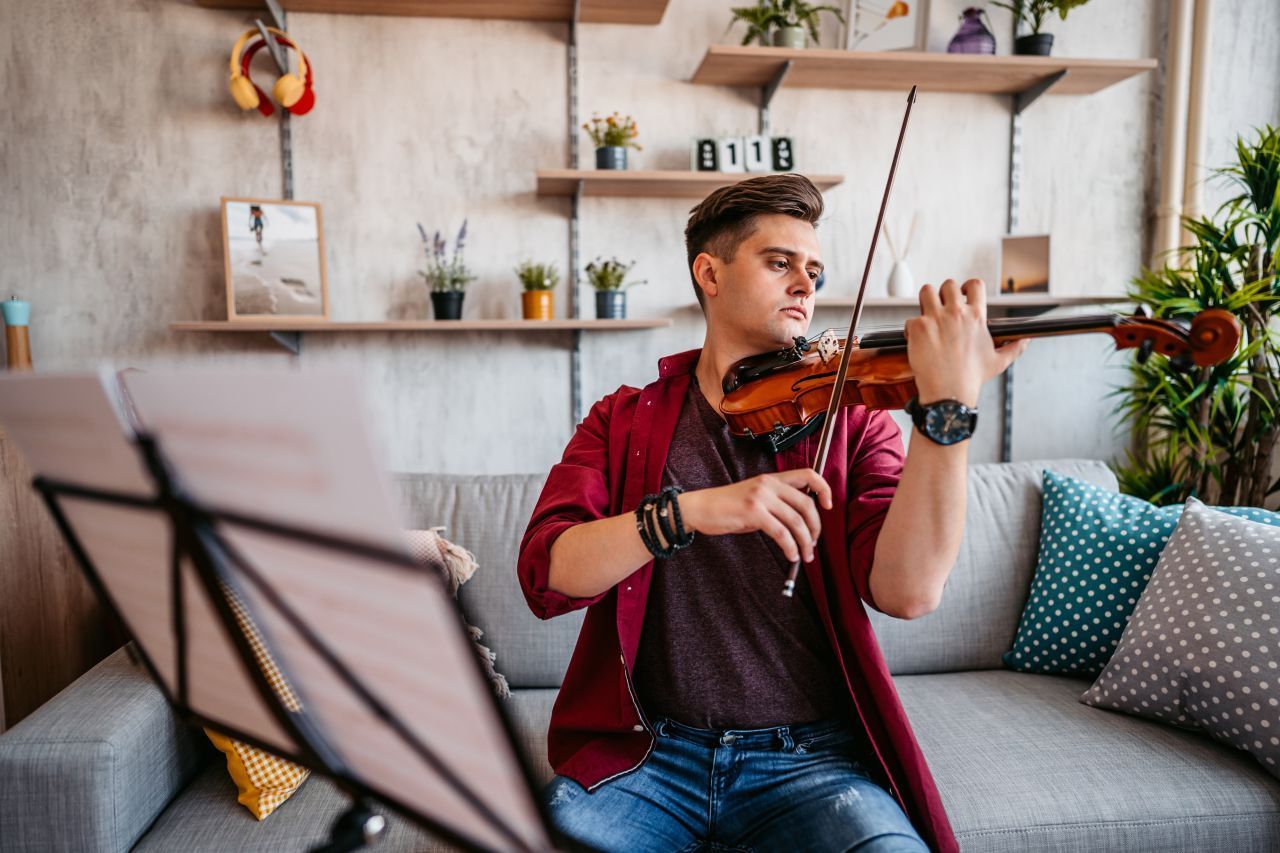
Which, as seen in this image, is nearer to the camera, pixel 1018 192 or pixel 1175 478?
pixel 1175 478

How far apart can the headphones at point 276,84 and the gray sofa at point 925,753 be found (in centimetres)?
147

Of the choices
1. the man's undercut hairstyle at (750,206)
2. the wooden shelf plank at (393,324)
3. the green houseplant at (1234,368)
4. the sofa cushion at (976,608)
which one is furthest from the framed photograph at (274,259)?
the green houseplant at (1234,368)

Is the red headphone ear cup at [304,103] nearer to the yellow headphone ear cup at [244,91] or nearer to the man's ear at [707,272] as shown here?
the yellow headphone ear cup at [244,91]

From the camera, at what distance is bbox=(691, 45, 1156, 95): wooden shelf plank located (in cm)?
236

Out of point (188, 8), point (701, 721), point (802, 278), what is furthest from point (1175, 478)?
point (188, 8)

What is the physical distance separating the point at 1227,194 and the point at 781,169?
1.54 meters

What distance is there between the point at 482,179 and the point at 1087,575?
6.51 ft

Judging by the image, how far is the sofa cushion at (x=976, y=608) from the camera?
1.86m

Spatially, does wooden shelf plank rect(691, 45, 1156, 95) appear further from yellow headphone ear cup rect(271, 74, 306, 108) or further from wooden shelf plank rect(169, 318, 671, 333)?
yellow headphone ear cup rect(271, 74, 306, 108)

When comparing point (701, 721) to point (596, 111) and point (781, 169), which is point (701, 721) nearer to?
point (781, 169)

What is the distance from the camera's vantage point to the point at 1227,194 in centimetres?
269

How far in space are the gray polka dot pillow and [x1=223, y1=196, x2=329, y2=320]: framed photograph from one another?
224 centimetres

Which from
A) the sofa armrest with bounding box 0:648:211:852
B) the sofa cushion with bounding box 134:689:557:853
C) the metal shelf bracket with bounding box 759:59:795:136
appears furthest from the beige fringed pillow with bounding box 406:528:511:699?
the metal shelf bracket with bounding box 759:59:795:136

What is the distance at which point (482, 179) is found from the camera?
8.28 ft
